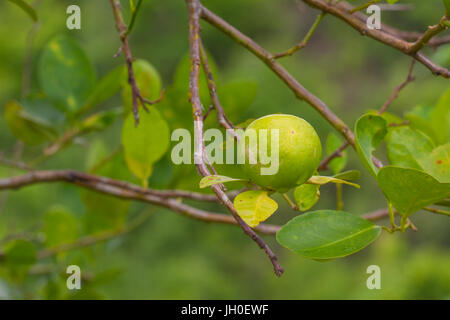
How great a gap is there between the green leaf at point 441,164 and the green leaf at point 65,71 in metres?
0.49

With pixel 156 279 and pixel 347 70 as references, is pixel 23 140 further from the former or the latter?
pixel 347 70

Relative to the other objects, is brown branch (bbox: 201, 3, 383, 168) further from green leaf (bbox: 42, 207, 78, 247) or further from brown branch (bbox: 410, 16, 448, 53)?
green leaf (bbox: 42, 207, 78, 247)

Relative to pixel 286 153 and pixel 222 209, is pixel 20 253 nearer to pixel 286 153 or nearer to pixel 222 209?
pixel 286 153

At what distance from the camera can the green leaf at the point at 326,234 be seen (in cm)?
38

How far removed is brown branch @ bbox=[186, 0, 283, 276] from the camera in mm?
285

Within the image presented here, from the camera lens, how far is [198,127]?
32 centimetres

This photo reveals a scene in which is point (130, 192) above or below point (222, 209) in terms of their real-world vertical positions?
below

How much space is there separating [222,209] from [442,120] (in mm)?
4575

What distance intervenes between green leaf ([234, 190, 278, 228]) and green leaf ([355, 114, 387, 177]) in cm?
9

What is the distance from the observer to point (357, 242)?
40 centimetres

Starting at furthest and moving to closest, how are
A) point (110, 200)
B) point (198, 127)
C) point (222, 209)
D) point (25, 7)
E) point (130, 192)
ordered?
1. point (222, 209)
2. point (110, 200)
3. point (130, 192)
4. point (25, 7)
5. point (198, 127)

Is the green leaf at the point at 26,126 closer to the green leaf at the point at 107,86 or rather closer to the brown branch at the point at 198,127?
the green leaf at the point at 107,86

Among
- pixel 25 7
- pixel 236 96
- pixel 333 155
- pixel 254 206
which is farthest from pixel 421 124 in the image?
pixel 25 7
